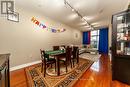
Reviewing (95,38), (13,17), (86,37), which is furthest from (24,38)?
(95,38)

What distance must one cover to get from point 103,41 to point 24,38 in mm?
7864

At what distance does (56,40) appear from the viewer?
5.95 meters

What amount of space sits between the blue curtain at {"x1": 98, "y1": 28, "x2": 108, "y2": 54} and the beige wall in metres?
6.00

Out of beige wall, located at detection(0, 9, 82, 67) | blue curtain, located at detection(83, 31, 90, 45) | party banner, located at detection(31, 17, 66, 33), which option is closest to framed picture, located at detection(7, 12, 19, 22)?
beige wall, located at detection(0, 9, 82, 67)

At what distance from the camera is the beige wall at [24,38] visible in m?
3.28

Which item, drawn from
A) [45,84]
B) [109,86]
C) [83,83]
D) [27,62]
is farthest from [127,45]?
[27,62]

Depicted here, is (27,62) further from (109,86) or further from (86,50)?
(86,50)

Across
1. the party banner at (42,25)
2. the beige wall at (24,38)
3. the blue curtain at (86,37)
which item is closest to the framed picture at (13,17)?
the beige wall at (24,38)

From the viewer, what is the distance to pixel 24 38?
3.94 meters

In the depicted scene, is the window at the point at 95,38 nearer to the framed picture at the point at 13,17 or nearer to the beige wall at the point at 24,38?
the beige wall at the point at 24,38

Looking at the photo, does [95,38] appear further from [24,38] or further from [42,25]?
[24,38]

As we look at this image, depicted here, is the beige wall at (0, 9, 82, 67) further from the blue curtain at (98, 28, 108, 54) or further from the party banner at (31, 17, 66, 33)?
the blue curtain at (98, 28, 108, 54)

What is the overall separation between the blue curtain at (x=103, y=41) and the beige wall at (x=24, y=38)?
19.7ft

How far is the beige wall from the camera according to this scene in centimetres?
328
